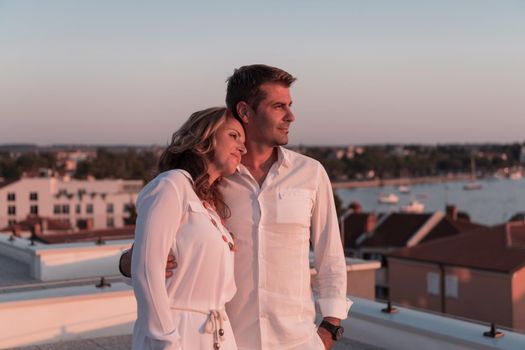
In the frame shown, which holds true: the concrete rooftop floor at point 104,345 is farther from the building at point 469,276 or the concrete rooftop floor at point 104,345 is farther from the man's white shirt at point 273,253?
the building at point 469,276

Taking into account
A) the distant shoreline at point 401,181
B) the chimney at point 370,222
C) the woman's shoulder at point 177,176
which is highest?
the woman's shoulder at point 177,176

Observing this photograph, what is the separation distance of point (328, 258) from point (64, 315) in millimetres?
2554

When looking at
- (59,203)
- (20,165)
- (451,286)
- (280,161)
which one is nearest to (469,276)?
(451,286)

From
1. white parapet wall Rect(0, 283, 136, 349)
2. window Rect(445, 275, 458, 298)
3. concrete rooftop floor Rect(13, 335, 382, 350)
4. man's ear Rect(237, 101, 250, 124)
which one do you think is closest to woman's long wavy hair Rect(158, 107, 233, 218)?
man's ear Rect(237, 101, 250, 124)

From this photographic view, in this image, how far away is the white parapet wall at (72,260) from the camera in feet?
21.3

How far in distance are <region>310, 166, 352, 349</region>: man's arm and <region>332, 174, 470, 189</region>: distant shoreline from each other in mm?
119310

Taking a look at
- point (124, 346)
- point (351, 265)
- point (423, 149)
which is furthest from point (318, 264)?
point (423, 149)

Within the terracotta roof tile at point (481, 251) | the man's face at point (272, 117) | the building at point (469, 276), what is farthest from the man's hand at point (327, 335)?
the terracotta roof tile at point (481, 251)

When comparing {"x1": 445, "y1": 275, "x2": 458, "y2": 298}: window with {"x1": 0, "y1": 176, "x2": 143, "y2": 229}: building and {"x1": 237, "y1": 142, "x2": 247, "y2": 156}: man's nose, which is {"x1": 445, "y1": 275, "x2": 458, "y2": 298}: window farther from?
{"x1": 0, "y1": 176, "x2": 143, "y2": 229}: building

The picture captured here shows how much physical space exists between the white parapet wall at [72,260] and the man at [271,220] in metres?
4.40

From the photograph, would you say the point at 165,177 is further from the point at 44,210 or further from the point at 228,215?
the point at 44,210

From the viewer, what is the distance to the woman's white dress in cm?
200

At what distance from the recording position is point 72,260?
21.9ft

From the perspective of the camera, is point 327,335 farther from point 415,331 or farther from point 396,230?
point 396,230
